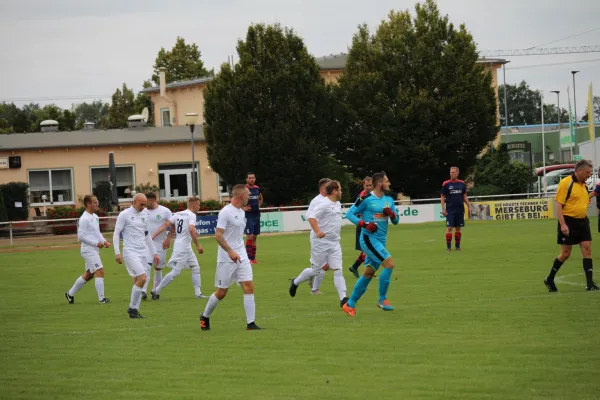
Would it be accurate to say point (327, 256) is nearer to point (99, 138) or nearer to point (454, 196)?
point (454, 196)

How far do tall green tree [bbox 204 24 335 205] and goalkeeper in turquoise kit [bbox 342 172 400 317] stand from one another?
32.5 m

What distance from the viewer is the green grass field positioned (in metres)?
8.77

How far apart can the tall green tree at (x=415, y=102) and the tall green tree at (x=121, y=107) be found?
54.8 m

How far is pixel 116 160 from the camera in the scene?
182ft

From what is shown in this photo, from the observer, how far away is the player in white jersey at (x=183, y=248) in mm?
17828

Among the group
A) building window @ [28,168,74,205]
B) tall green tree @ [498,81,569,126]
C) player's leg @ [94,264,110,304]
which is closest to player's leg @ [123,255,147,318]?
player's leg @ [94,264,110,304]

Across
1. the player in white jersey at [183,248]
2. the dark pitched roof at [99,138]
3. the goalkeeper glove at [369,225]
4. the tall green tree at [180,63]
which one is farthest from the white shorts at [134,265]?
the tall green tree at [180,63]

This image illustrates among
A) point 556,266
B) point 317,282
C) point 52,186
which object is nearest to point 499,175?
point 52,186

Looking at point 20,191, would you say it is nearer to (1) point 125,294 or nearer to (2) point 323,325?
(1) point 125,294

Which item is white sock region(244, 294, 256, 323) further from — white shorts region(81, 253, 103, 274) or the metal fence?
the metal fence

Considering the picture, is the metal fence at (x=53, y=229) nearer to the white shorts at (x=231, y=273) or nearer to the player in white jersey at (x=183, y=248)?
the player in white jersey at (x=183, y=248)

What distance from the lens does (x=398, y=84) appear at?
48000 millimetres

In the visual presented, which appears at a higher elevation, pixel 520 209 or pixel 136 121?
pixel 136 121

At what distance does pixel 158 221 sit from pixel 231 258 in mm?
6649
